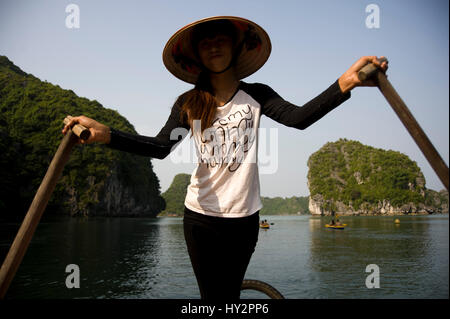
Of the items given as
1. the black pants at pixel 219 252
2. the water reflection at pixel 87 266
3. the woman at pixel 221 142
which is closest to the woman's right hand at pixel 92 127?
the woman at pixel 221 142

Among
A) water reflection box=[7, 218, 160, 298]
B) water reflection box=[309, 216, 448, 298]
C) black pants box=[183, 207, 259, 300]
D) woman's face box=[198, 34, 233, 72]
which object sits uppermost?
woman's face box=[198, 34, 233, 72]

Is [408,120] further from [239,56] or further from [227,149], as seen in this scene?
[239,56]

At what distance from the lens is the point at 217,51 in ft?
5.91

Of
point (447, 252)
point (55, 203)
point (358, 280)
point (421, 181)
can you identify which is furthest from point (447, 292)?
point (421, 181)

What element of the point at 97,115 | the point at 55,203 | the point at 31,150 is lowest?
the point at 55,203

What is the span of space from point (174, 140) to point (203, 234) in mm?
541

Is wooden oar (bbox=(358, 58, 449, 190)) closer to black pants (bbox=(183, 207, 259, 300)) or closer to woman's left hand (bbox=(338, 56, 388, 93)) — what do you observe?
woman's left hand (bbox=(338, 56, 388, 93))

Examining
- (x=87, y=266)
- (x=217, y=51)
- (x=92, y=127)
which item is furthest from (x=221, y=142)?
(x=87, y=266)

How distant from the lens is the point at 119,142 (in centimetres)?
162

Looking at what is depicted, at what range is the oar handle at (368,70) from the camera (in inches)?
51.8

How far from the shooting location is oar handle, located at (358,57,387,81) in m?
1.32

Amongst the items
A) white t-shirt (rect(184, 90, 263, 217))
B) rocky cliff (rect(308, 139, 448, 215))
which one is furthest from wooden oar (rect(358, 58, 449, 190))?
rocky cliff (rect(308, 139, 448, 215))

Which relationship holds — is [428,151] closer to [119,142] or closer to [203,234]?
[203,234]

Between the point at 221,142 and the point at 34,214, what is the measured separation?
941 millimetres
